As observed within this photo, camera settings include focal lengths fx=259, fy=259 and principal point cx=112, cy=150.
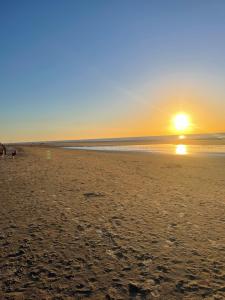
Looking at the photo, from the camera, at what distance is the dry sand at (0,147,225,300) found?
178 inches

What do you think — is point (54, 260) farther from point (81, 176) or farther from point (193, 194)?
point (81, 176)

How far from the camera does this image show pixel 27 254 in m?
5.70

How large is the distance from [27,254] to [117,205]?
4379 mm

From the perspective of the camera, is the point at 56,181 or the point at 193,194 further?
the point at 56,181

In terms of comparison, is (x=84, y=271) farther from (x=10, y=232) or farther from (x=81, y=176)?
(x=81, y=176)

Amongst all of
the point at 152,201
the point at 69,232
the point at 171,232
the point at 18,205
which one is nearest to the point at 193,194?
the point at 152,201

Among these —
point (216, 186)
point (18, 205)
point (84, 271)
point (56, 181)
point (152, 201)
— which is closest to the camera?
point (84, 271)

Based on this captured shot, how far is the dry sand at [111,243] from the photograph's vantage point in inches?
178

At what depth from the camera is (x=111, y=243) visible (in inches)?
247

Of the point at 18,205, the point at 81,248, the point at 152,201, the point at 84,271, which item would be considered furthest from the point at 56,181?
the point at 84,271

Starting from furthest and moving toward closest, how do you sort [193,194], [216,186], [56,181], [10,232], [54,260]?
[56,181] → [216,186] → [193,194] → [10,232] → [54,260]

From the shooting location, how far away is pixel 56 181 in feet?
45.3

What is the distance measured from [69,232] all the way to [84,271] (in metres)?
2.00

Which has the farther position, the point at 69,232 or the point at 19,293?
the point at 69,232
